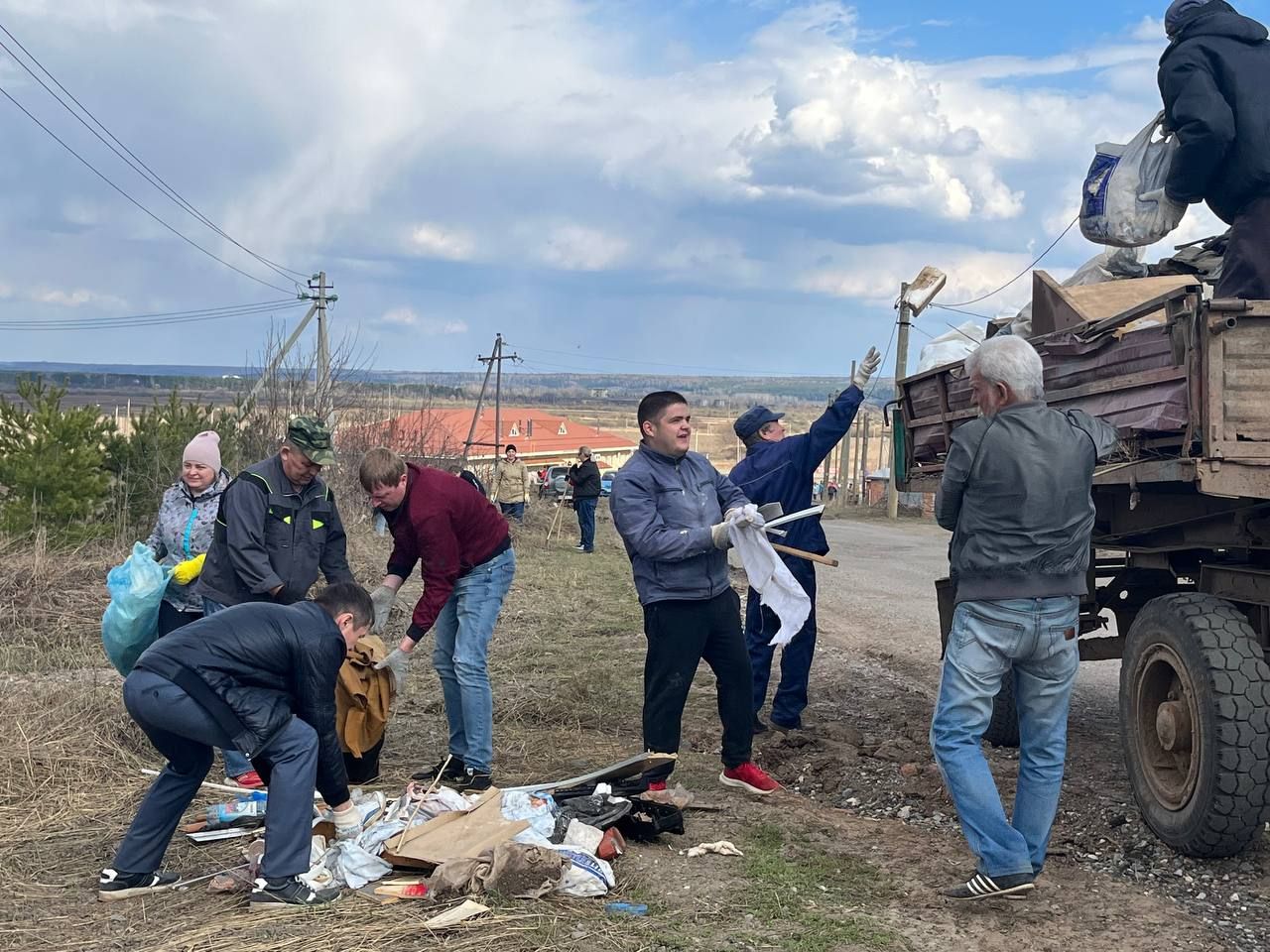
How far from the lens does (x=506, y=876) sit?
429cm

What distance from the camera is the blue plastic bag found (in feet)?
18.7

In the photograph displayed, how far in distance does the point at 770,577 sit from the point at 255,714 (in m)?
2.30

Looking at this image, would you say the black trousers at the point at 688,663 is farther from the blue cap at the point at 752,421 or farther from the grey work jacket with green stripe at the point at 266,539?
the blue cap at the point at 752,421

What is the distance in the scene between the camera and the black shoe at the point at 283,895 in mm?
4262

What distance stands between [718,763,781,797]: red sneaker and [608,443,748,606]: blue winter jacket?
0.92 meters

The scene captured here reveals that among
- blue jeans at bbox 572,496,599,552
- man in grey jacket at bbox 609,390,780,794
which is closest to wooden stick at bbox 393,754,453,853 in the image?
man in grey jacket at bbox 609,390,780,794

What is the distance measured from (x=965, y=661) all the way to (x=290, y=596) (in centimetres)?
310

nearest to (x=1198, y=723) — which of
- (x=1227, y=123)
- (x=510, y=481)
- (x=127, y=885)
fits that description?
(x=1227, y=123)

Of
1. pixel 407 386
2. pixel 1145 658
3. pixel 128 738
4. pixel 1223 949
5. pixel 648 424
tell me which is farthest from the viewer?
pixel 407 386

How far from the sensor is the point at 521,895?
430cm

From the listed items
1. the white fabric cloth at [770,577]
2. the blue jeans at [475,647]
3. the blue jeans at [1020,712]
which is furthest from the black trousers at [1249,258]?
the blue jeans at [475,647]

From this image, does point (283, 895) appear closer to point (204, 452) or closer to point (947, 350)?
point (204, 452)

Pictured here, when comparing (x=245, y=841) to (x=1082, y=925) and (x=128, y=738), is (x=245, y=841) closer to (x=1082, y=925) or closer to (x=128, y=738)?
(x=128, y=738)

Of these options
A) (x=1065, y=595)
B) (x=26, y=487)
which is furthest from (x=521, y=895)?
(x=26, y=487)
